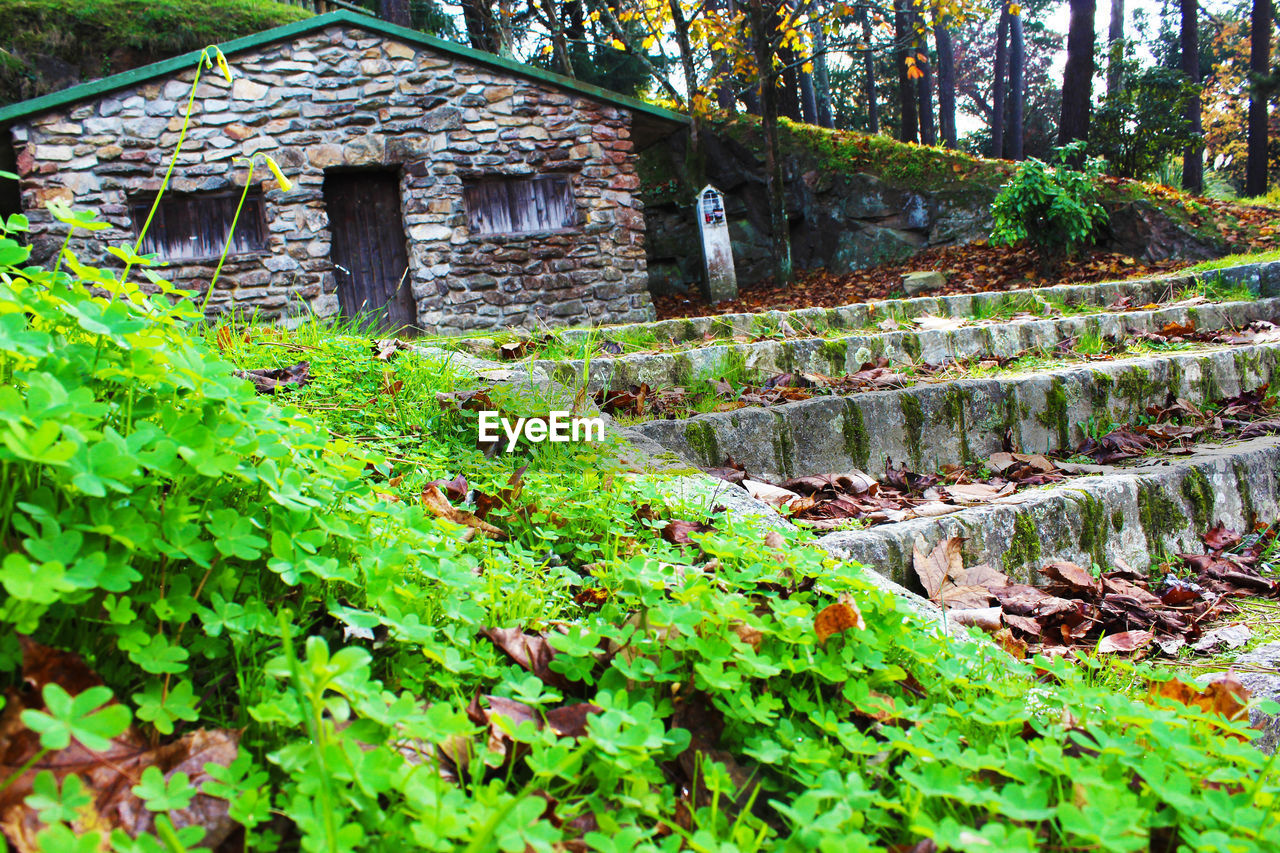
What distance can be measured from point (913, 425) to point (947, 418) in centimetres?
18

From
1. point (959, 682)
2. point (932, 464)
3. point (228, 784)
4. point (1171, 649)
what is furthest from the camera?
point (932, 464)

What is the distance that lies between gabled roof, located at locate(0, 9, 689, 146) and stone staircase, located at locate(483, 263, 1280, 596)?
587cm

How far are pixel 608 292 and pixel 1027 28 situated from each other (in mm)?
29481

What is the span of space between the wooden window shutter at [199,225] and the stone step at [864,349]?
21.7ft

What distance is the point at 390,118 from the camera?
330 inches

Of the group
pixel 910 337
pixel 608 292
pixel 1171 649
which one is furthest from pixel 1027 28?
pixel 1171 649

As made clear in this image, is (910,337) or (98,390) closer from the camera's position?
(98,390)

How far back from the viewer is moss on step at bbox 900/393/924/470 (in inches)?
116

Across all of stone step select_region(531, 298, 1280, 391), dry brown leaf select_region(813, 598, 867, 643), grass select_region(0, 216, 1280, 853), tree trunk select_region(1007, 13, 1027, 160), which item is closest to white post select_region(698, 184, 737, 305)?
stone step select_region(531, 298, 1280, 391)

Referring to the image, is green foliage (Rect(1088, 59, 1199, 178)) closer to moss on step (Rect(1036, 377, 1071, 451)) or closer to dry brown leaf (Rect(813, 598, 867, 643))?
moss on step (Rect(1036, 377, 1071, 451))

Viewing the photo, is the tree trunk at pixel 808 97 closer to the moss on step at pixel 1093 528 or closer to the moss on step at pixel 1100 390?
the moss on step at pixel 1100 390

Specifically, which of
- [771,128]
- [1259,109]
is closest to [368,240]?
[771,128]

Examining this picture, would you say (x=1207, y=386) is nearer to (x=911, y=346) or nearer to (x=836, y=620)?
(x=911, y=346)

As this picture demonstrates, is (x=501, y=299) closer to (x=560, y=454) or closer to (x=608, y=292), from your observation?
A: (x=608, y=292)
